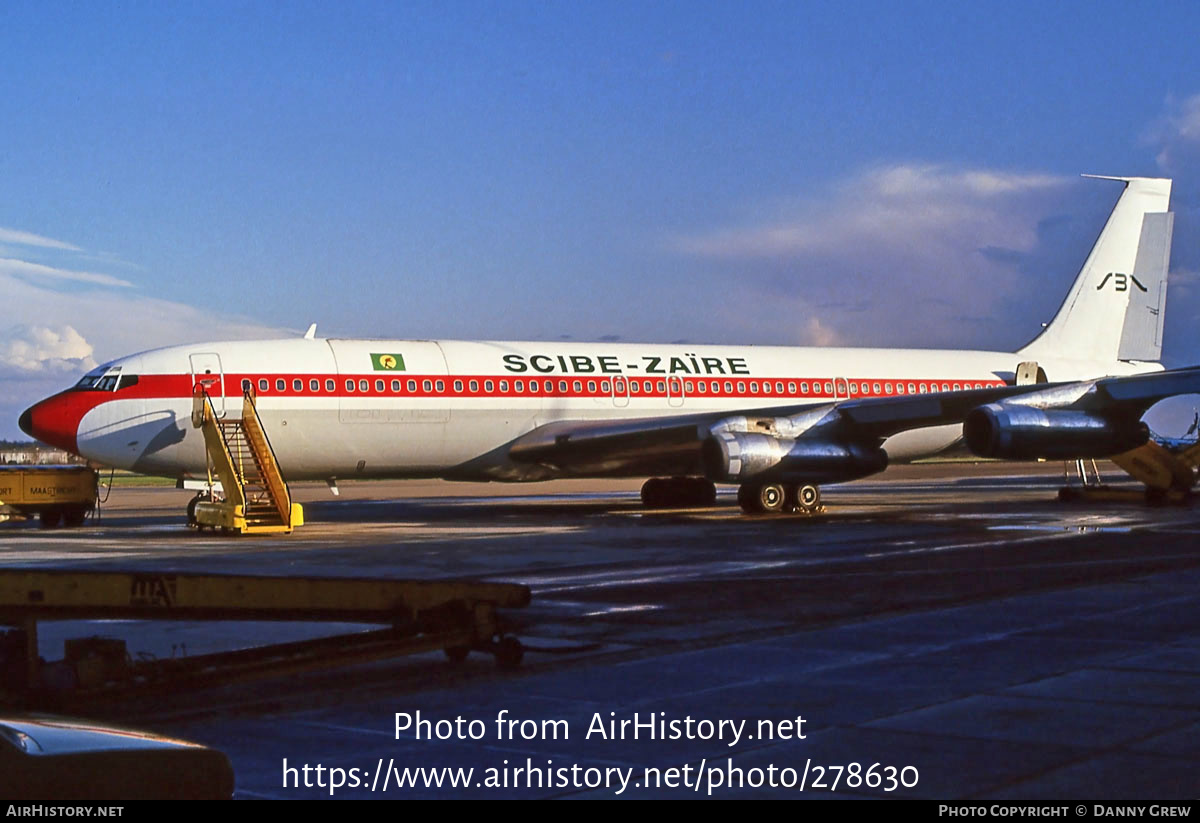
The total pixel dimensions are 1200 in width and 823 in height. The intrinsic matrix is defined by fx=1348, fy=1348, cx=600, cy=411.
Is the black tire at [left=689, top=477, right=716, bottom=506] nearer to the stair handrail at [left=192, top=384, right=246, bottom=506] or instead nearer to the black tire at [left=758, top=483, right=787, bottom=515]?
the black tire at [left=758, top=483, right=787, bottom=515]

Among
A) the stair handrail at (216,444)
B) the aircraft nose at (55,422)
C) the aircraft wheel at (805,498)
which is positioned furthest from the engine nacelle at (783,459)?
the aircraft nose at (55,422)

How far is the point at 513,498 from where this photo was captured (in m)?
41.9

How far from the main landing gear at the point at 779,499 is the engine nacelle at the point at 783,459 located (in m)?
1.29

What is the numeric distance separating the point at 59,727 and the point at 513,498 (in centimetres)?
3718

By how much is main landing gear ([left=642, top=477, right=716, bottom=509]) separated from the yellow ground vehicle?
13.4m

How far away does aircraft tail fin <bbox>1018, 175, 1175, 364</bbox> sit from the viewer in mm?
39156

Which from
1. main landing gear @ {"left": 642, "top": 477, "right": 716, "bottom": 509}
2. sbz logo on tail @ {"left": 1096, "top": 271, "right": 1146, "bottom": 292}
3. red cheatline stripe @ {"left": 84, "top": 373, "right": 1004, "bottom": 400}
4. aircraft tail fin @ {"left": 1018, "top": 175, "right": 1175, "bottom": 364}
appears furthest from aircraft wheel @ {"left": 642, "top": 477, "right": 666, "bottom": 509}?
sbz logo on tail @ {"left": 1096, "top": 271, "right": 1146, "bottom": 292}

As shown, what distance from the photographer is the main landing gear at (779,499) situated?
3014 centimetres

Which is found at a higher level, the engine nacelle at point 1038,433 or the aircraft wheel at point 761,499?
the engine nacelle at point 1038,433

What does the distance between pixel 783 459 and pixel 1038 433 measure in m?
5.11

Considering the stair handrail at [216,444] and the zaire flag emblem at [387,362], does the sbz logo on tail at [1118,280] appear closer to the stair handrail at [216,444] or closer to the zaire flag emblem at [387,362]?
the zaire flag emblem at [387,362]

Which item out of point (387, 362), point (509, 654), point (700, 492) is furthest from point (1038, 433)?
point (509, 654)

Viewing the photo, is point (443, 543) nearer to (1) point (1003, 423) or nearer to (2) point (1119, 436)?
(1) point (1003, 423)
